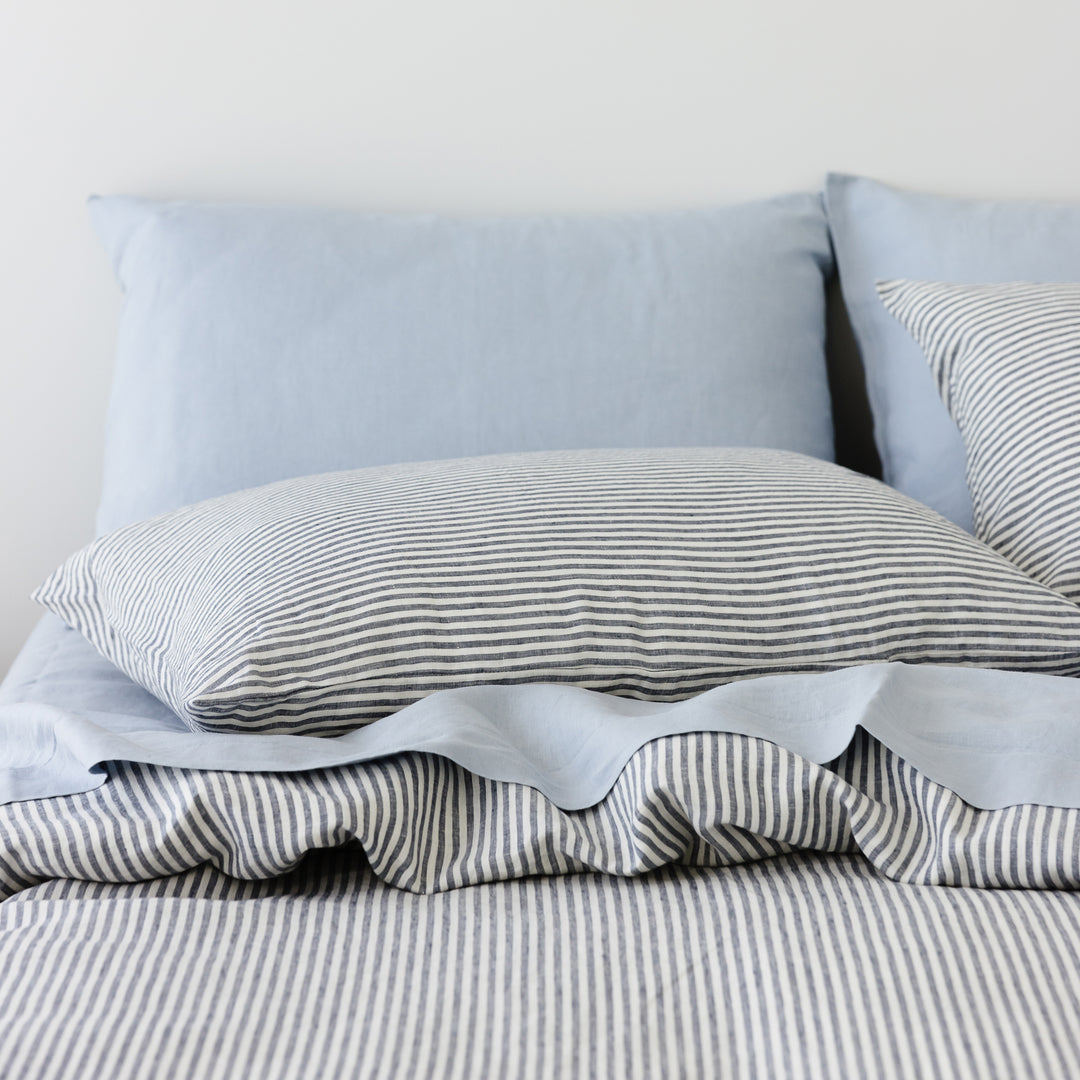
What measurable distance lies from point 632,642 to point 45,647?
597mm

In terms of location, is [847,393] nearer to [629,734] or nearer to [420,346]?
[420,346]

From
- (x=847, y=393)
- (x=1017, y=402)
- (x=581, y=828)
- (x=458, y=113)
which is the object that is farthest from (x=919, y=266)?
(x=581, y=828)

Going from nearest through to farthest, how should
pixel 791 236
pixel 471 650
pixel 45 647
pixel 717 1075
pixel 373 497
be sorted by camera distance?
pixel 717 1075
pixel 471 650
pixel 373 497
pixel 45 647
pixel 791 236

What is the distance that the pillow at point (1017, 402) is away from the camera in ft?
2.77

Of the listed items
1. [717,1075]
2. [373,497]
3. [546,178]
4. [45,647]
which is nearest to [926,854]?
[717,1075]

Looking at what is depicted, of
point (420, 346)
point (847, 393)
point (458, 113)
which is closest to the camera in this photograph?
point (420, 346)

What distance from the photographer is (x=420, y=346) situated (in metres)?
1.12

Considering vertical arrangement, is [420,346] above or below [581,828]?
above

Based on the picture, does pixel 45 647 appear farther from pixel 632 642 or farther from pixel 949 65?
pixel 949 65

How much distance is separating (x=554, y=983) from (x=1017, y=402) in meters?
0.69

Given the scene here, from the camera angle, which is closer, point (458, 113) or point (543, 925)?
point (543, 925)

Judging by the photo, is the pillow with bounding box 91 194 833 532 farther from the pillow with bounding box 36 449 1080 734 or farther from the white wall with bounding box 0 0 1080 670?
the pillow with bounding box 36 449 1080 734

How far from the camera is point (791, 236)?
1228 millimetres

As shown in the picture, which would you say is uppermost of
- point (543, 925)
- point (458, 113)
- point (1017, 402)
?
point (458, 113)
